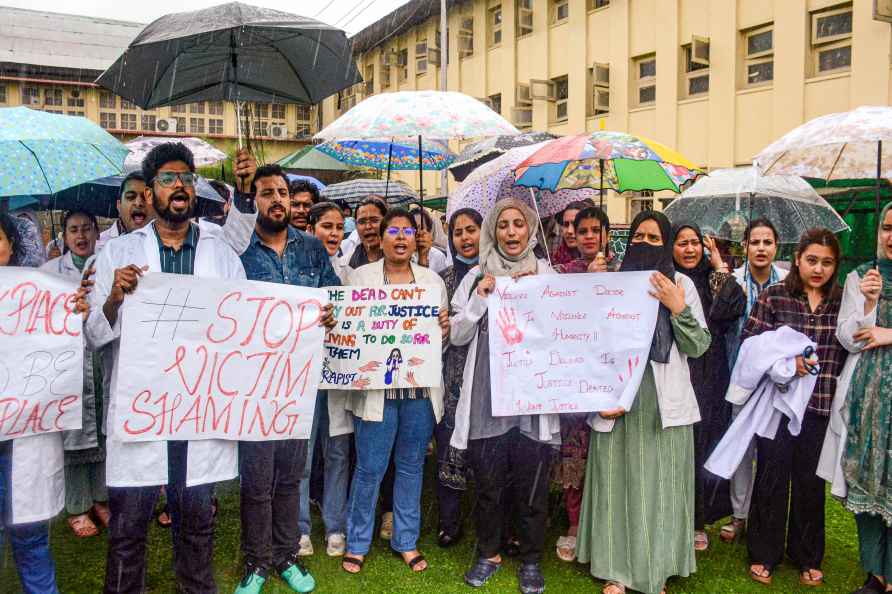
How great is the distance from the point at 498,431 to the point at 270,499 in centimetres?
127

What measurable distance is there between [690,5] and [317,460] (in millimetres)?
15468

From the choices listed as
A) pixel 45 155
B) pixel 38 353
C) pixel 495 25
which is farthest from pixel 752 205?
pixel 495 25

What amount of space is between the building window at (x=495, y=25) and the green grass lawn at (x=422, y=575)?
20.8 meters

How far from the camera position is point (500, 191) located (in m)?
6.08

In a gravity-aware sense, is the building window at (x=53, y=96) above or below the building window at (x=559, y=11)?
below

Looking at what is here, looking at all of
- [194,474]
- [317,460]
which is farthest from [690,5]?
[194,474]

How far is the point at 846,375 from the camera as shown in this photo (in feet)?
13.1

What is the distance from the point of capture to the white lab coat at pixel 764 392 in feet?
13.5

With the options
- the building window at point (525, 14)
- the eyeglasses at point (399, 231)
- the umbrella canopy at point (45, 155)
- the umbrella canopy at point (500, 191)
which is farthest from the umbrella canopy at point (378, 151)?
the building window at point (525, 14)

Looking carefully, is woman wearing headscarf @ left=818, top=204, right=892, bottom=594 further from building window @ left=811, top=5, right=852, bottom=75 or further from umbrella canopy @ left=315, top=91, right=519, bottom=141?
building window @ left=811, top=5, right=852, bottom=75

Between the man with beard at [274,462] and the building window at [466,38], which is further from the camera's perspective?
the building window at [466,38]

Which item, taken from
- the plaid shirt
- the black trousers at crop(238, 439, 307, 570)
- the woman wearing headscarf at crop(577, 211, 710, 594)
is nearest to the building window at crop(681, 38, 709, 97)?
the plaid shirt

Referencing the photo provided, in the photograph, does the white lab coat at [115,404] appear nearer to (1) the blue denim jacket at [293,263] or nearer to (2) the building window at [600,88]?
(1) the blue denim jacket at [293,263]

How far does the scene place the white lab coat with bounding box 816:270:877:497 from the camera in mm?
3904
